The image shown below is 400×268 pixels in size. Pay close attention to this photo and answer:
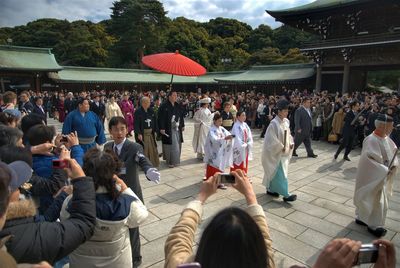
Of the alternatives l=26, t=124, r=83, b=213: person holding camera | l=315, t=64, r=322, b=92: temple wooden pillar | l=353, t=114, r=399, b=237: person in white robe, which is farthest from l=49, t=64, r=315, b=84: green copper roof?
l=26, t=124, r=83, b=213: person holding camera

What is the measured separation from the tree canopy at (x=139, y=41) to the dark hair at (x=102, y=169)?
33.5 m

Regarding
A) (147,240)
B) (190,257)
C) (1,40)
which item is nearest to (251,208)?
(190,257)

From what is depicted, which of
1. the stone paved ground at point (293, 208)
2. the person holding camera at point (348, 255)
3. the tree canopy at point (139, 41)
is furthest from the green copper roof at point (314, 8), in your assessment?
the person holding camera at point (348, 255)

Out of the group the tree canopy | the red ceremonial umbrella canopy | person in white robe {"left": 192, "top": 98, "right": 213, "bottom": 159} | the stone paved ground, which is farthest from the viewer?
the tree canopy

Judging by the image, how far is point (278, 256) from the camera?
331 cm

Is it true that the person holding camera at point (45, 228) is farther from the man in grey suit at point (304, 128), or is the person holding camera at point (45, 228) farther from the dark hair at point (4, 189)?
the man in grey suit at point (304, 128)

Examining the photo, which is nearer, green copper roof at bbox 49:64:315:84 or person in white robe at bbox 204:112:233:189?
person in white robe at bbox 204:112:233:189

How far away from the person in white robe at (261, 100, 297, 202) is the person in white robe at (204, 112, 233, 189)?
783mm

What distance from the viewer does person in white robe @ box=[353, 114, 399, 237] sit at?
381 cm

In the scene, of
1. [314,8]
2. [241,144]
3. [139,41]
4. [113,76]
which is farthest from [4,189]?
[139,41]

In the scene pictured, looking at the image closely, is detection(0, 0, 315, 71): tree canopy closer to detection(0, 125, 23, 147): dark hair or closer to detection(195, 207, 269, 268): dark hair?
detection(0, 125, 23, 147): dark hair

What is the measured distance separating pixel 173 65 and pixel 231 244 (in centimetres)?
515

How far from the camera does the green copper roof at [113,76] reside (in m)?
25.7

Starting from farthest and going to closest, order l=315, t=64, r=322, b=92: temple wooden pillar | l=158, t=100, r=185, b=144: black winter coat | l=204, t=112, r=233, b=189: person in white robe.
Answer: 1. l=315, t=64, r=322, b=92: temple wooden pillar
2. l=158, t=100, r=185, b=144: black winter coat
3. l=204, t=112, r=233, b=189: person in white robe
